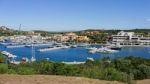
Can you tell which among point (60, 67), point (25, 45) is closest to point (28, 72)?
point (60, 67)

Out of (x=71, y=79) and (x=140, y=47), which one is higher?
(x=71, y=79)

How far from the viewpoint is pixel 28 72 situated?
37.3 feet

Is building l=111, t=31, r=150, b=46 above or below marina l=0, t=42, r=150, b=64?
above

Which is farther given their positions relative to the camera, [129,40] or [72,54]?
[129,40]

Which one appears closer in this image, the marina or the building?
the marina

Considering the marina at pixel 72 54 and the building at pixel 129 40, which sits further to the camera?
the building at pixel 129 40

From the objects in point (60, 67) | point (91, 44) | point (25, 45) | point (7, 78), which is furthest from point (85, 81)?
point (91, 44)

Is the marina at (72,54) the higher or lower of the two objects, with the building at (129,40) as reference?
lower

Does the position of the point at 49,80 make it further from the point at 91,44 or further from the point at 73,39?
the point at 73,39

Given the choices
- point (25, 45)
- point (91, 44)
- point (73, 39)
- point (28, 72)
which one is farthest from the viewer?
point (73, 39)

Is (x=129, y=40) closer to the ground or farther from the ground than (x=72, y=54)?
farther from the ground

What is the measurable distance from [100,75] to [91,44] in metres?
106

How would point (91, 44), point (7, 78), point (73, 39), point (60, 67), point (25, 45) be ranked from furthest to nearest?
point (73, 39) → point (91, 44) → point (25, 45) → point (60, 67) → point (7, 78)

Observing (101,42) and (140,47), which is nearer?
(140,47)
